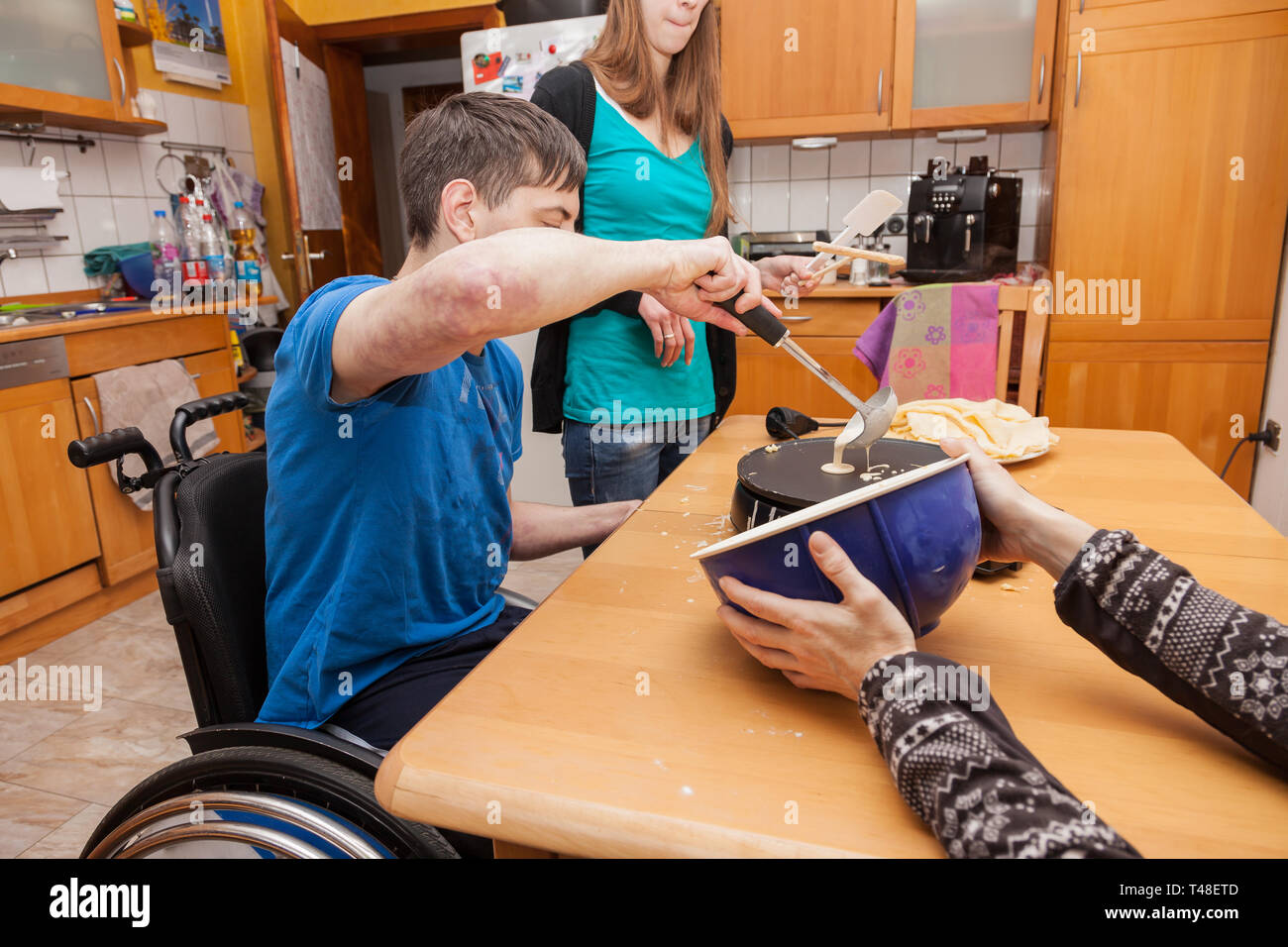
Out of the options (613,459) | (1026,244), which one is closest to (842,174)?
(1026,244)

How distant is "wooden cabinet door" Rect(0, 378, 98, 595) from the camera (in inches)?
88.7

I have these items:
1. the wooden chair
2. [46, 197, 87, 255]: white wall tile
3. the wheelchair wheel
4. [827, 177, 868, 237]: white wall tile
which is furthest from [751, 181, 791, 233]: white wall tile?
the wheelchair wheel

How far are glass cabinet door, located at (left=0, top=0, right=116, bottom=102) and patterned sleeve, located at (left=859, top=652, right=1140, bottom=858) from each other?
3.18 metres

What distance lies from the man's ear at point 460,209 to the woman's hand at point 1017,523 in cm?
59

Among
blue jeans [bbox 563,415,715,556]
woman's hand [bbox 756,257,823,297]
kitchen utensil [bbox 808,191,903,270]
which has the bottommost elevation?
blue jeans [bbox 563,415,715,556]

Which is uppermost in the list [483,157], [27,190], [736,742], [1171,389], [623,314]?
[27,190]

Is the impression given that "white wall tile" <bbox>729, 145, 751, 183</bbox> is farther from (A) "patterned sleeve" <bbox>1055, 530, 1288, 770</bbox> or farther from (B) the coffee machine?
(A) "patterned sleeve" <bbox>1055, 530, 1288, 770</bbox>

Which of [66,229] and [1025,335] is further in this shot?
[66,229]

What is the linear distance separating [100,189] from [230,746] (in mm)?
3155

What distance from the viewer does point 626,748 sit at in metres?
0.56

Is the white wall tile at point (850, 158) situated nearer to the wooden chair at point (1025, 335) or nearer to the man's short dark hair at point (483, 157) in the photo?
the wooden chair at point (1025, 335)

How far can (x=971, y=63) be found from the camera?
2.85 meters

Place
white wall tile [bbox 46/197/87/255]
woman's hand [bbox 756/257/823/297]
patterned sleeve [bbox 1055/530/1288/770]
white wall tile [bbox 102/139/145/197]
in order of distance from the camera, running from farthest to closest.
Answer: white wall tile [bbox 102/139/145/197]
white wall tile [bbox 46/197/87/255]
woman's hand [bbox 756/257/823/297]
patterned sleeve [bbox 1055/530/1288/770]

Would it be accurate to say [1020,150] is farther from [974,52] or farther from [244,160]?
[244,160]
